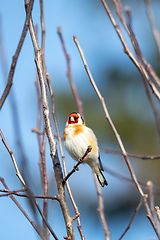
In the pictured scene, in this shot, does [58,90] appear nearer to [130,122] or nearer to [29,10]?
[130,122]

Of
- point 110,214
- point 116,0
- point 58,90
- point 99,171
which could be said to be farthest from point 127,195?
point 116,0

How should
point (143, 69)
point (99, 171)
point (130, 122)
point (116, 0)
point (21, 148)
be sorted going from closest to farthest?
point (21, 148), point (143, 69), point (116, 0), point (99, 171), point (130, 122)

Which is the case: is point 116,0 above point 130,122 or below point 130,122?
below

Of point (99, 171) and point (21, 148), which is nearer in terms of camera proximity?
point (21, 148)

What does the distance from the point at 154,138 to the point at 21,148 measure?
9946 millimetres

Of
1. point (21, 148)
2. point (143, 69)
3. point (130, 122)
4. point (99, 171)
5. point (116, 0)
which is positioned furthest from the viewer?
point (130, 122)

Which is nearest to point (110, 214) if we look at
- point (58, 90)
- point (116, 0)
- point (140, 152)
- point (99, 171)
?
point (140, 152)

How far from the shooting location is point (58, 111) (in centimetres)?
1124

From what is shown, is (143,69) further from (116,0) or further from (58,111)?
(58,111)

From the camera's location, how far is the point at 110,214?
10.8 meters

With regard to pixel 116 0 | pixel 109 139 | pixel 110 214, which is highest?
pixel 109 139

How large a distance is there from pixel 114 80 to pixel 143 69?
11.1m

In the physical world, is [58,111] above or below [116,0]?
above

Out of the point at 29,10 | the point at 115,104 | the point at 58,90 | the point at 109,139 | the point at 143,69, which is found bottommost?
the point at 143,69
